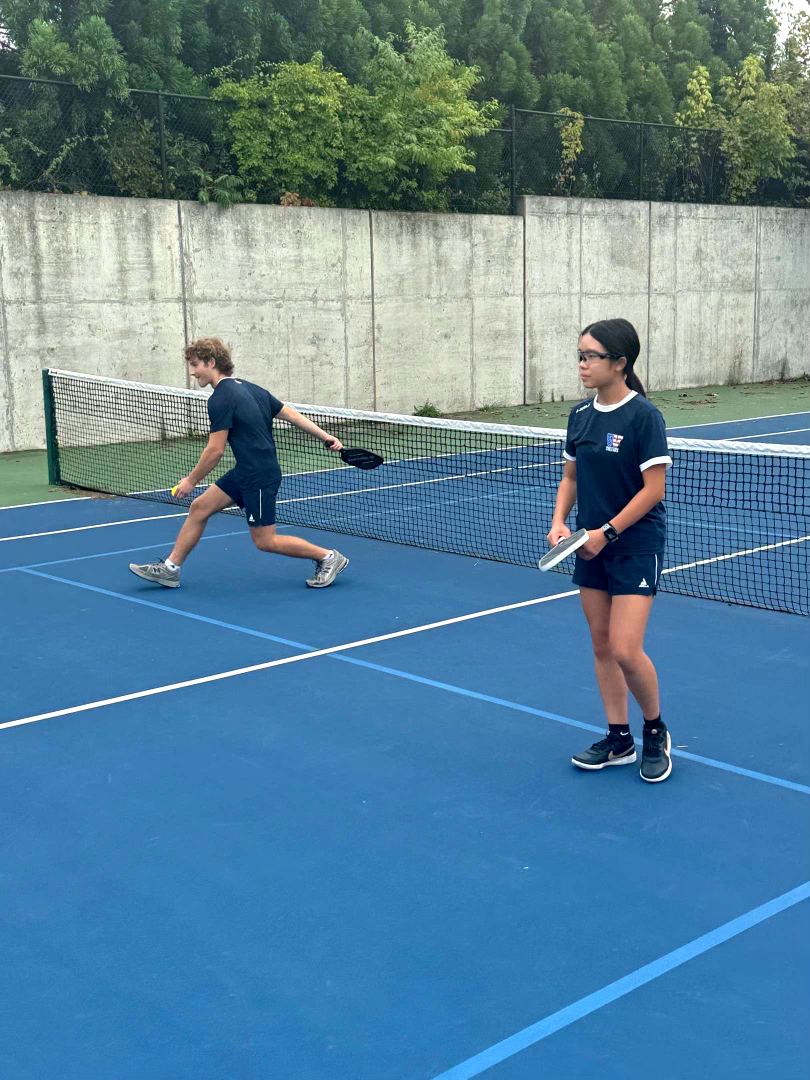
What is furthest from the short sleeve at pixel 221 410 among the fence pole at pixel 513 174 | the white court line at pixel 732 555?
the fence pole at pixel 513 174

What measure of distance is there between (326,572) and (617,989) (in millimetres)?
5544

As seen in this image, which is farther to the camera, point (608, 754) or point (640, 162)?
point (640, 162)

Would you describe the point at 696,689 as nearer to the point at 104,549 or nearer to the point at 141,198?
the point at 104,549

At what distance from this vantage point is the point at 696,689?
6.39m

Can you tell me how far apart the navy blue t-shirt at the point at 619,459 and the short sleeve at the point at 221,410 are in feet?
12.4

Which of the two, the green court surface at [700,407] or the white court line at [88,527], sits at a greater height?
the green court surface at [700,407]

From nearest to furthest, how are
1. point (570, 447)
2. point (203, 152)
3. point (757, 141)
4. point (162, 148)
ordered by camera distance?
1. point (570, 447)
2. point (162, 148)
3. point (203, 152)
4. point (757, 141)

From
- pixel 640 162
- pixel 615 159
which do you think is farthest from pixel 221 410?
pixel 640 162

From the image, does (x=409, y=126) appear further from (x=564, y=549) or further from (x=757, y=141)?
(x=564, y=549)

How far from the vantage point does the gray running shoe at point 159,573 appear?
8820 mm

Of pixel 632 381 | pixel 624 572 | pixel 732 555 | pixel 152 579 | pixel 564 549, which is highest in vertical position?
pixel 632 381

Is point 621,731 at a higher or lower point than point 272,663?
higher

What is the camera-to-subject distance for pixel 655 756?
5.14 m

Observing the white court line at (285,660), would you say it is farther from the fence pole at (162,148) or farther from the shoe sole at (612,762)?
the fence pole at (162,148)
